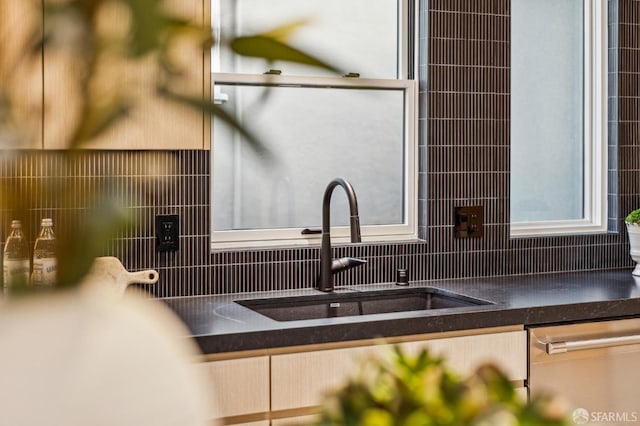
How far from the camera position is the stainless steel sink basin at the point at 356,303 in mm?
2838

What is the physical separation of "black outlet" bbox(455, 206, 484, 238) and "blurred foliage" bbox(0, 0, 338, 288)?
3.06m

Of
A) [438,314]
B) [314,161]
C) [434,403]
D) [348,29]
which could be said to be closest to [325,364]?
[438,314]

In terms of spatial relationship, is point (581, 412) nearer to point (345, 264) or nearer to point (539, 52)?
point (345, 264)

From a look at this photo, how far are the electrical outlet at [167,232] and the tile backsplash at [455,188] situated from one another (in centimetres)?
2

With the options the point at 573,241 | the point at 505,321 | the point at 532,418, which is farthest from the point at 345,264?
the point at 532,418

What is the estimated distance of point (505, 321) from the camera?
262 centimetres

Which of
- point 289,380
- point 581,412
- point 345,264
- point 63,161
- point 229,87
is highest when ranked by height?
point 229,87

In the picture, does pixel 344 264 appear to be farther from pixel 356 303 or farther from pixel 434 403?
pixel 434 403

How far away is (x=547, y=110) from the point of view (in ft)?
11.8

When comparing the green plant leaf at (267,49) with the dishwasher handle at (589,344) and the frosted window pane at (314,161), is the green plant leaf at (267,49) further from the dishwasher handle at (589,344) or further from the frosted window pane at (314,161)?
the frosted window pane at (314,161)

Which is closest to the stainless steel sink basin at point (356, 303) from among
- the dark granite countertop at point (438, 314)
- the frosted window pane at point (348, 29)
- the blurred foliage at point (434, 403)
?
the dark granite countertop at point (438, 314)

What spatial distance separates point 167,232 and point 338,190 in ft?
2.27

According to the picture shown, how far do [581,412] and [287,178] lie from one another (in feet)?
4.04

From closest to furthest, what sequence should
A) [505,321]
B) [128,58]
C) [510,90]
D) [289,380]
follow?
[128,58], [289,380], [505,321], [510,90]
